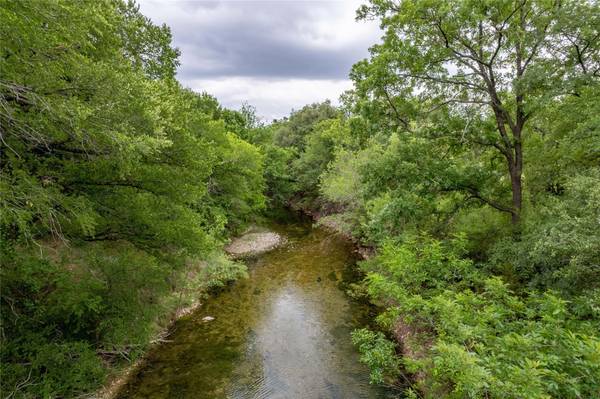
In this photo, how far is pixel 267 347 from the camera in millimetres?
11102

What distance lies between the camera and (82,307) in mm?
7559

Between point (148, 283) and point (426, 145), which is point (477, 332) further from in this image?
point (148, 283)

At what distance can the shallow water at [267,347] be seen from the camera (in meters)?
9.01

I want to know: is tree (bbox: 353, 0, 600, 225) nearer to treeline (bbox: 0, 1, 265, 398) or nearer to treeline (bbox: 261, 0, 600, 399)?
treeline (bbox: 261, 0, 600, 399)

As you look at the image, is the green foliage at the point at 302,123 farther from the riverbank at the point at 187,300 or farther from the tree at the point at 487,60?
the tree at the point at 487,60

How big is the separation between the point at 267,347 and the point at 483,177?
29.7 feet

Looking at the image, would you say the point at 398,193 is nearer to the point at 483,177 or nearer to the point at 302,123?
the point at 483,177

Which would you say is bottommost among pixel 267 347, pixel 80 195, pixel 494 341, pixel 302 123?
pixel 267 347

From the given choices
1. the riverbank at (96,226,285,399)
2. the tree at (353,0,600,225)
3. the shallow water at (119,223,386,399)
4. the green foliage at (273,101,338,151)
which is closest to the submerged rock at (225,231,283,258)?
the riverbank at (96,226,285,399)

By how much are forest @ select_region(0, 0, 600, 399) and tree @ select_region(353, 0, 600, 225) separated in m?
0.05

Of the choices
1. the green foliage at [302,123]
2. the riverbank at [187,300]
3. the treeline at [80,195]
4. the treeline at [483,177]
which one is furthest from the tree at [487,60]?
the green foliage at [302,123]

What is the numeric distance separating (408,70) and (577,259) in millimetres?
6910

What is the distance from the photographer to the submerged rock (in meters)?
21.8

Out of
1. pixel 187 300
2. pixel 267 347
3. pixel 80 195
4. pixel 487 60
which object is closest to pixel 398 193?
pixel 487 60
